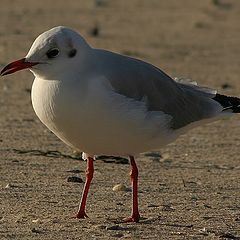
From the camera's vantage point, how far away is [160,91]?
7.20 metres

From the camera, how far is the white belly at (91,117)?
21.0 ft

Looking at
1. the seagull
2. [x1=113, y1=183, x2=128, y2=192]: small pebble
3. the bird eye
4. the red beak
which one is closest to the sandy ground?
[x1=113, y1=183, x2=128, y2=192]: small pebble

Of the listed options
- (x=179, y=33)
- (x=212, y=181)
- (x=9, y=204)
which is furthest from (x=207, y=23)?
(x=9, y=204)

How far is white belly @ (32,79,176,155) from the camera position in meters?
6.40

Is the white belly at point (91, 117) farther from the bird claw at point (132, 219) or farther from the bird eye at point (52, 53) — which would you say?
the bird claw at point (132, 219)

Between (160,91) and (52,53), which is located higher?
(52,53)

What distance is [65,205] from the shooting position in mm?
7262

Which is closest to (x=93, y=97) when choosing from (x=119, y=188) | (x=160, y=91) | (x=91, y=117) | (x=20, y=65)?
(x=91, y=117)

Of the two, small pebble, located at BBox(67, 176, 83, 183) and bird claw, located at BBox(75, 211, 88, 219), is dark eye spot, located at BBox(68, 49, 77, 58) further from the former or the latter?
small pebble, located at BBox(67, 176, 83, 183)

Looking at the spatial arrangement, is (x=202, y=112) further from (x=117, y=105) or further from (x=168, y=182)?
(x=117, y=105)

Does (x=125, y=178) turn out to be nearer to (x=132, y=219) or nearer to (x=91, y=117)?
(x=132, y=219)

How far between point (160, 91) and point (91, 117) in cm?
93

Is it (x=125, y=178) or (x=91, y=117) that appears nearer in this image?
(x=91, y=117)

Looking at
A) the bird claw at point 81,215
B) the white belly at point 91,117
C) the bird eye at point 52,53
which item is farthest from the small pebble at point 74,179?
the bird eye at point 52,53
